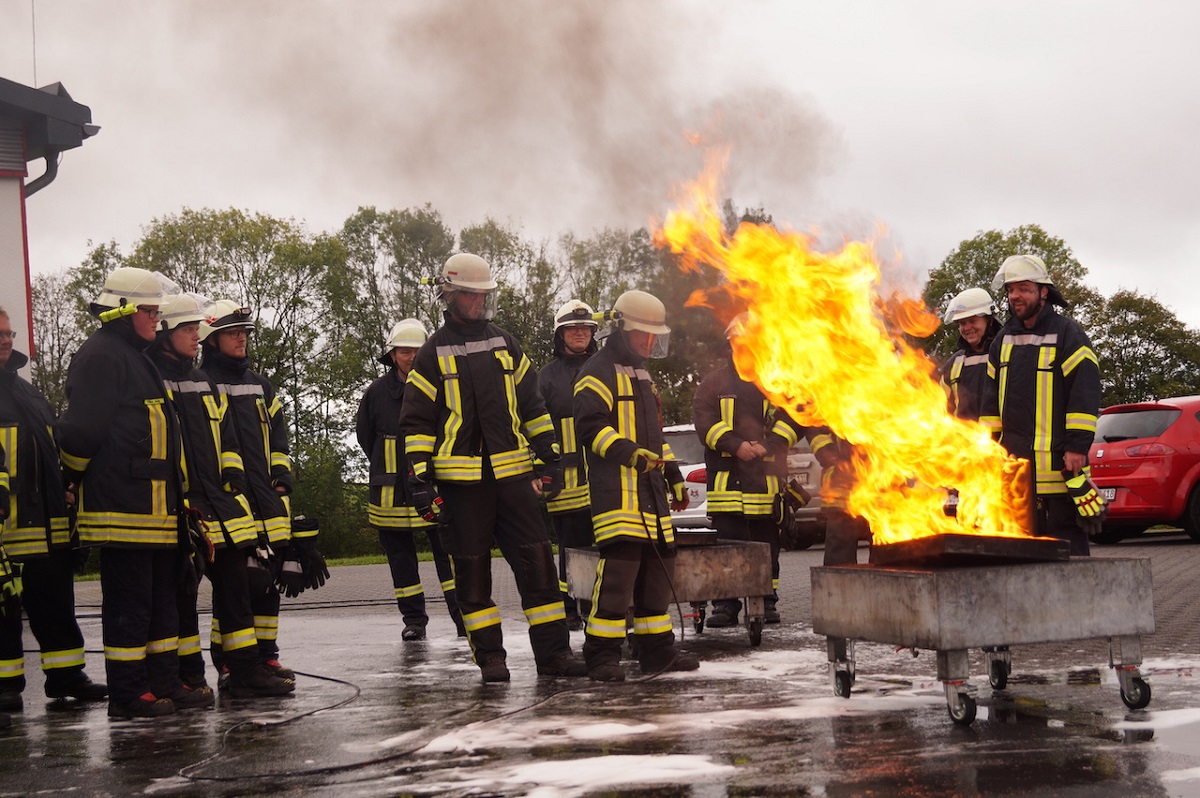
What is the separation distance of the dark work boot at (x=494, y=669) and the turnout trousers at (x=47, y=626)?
Answer: 2.37 m

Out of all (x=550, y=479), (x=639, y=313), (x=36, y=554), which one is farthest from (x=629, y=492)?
(x=36, y=554)

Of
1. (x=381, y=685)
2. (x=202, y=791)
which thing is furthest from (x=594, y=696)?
(x=202, y=791)

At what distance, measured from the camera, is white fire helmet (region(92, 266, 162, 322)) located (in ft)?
25.7

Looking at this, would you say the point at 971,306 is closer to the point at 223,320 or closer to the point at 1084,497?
the point at 1084,497

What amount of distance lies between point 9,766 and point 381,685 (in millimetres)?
2587

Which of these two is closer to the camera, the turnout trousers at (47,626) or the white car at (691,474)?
the turnout trousers at (47,626)

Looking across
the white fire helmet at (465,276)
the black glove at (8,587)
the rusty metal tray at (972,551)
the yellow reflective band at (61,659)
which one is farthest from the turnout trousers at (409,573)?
the rusty metal tray at (972,551)

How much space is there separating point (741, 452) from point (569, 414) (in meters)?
1.41

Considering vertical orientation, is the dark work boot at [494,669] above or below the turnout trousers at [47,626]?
below

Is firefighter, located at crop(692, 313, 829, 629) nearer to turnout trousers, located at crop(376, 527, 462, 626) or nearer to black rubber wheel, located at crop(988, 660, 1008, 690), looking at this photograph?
turnout trousers, located at crop(376, 527, 462, 626)

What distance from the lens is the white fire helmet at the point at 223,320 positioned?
8898mm

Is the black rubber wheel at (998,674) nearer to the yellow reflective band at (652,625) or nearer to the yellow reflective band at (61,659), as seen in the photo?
the yellow reflective band at (652,625)

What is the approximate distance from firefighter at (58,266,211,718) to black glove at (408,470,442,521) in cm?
138

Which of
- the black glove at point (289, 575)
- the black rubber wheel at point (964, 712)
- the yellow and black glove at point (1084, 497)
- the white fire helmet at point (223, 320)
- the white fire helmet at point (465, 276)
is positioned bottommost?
the black rubber wheel at point (964, 712)
